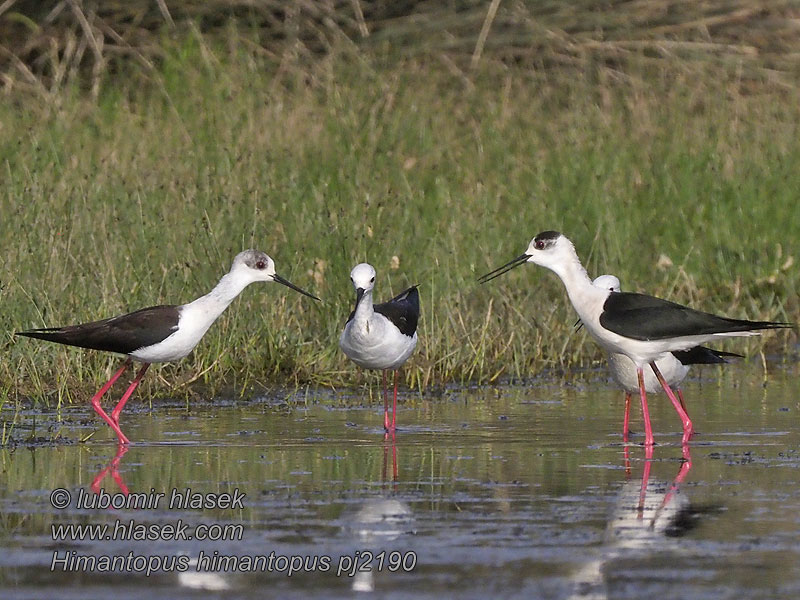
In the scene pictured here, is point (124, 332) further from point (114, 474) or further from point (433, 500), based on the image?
point (433, 500)

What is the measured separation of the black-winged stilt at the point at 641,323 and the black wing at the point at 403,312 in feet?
2.82

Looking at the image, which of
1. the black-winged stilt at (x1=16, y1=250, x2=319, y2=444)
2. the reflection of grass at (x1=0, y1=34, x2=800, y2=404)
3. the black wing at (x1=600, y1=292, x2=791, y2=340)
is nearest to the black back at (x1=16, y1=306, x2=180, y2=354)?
the black-winged stilt at (x1=16, y1=250, x2=319, y2=444)

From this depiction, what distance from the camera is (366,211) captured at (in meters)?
10.8

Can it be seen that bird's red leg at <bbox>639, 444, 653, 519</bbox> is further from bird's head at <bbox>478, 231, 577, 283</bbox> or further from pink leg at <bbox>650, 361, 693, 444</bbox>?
bird's head at <bbox>478, 231, 577, 283</bbox>

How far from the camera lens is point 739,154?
12930 mm

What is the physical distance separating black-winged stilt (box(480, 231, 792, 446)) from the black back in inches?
81.0

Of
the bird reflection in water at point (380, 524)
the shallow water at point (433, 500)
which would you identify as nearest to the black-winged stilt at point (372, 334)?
the shallow water at point (433, 500)

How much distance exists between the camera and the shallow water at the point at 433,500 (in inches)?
189

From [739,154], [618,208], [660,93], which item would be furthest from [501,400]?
[660,93]

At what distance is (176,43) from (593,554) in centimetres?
1138

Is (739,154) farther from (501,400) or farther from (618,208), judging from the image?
(501,400)

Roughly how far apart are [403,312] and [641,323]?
4.71ft
